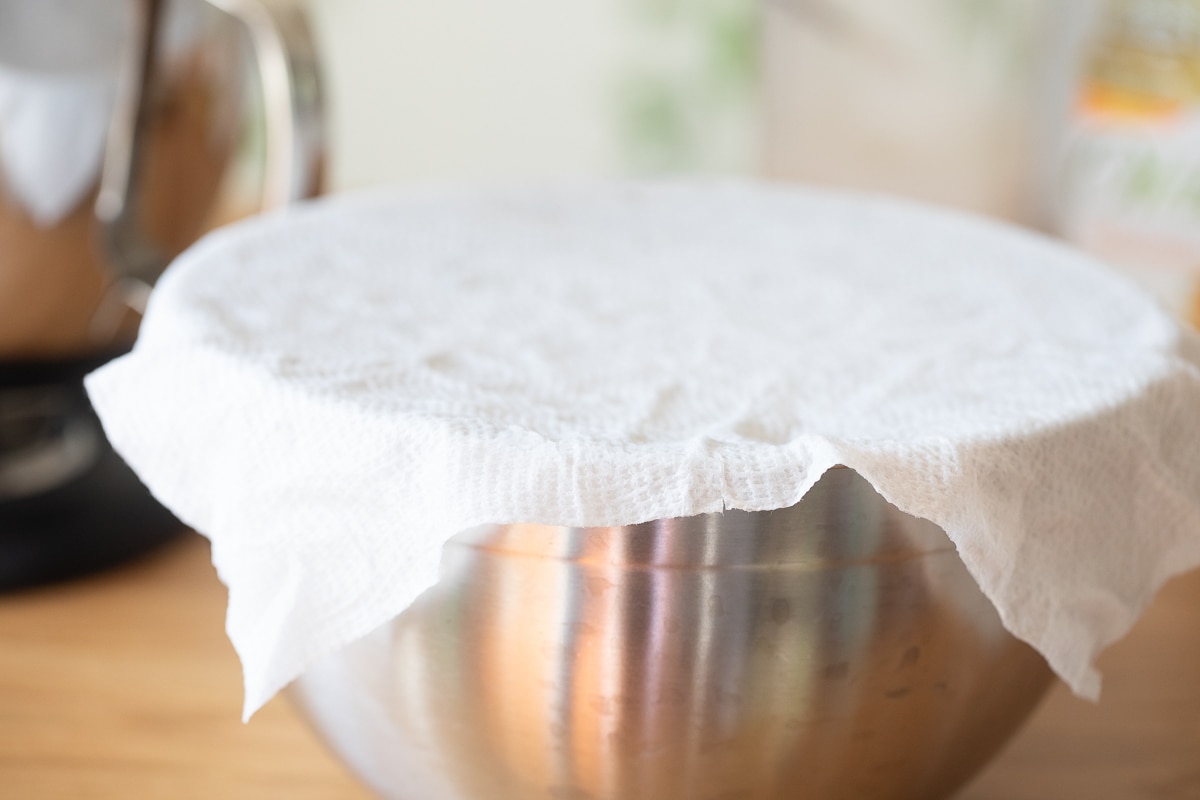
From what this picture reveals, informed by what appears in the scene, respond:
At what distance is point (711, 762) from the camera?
0.29 metres

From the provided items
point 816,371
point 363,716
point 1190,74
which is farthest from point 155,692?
point 1190,74

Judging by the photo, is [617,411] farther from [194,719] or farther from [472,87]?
[472,87]

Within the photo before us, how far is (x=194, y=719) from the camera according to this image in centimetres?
43

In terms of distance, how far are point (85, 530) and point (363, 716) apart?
0.25m

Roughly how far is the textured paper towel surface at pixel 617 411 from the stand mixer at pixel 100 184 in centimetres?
8

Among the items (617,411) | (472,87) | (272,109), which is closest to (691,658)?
(617,411)

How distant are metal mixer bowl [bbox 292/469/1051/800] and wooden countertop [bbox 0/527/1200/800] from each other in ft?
0.36

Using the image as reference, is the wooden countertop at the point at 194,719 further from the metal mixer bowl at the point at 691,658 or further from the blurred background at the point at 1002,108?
the blurred background at the point at 1002,108

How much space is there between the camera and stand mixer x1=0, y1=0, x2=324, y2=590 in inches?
17.6

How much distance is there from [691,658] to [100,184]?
328 millimetres

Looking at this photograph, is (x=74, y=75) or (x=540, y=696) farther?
(x=74, y=75)

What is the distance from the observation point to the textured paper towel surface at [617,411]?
27 centimetres

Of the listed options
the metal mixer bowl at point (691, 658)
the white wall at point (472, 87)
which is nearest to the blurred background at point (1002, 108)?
the white wall at point (472, 87)

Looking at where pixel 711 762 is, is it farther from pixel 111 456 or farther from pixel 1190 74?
pixel 1190 74
